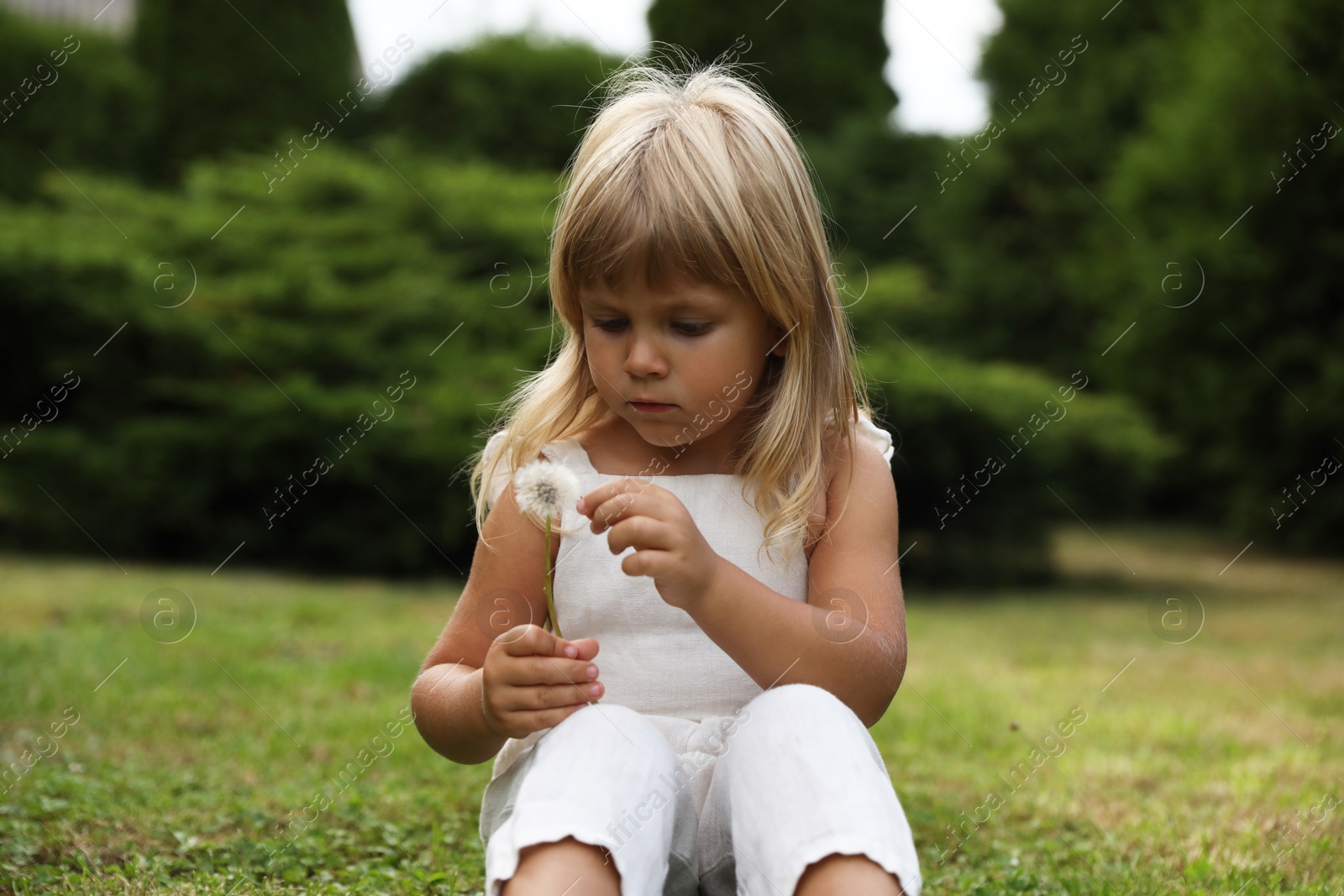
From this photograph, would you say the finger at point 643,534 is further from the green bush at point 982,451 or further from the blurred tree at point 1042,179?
the blurred tree at point 1042,179

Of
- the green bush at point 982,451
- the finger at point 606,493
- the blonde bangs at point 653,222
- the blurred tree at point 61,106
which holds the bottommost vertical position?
the finger at point 606,493

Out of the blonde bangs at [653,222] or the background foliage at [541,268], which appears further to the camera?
the background foliage at [541,268]

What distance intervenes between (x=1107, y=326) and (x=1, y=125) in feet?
33.7

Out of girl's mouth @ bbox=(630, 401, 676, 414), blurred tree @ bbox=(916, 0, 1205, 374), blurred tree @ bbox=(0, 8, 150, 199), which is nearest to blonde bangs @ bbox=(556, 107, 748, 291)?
girl's mouth @ bbox=(630, 401, 676, 414)

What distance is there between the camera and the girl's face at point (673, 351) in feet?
6.02

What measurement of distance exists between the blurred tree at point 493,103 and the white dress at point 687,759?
1026 centimetres

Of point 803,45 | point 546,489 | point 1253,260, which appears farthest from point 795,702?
point 803,45

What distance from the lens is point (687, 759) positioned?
186cm

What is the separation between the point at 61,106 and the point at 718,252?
11239mm

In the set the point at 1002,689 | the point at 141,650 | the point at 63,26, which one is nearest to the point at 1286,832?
the point at 1002,689

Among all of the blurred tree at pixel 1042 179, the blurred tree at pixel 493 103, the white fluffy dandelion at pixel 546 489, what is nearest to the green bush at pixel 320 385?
the blurred tree at pixel 493 103

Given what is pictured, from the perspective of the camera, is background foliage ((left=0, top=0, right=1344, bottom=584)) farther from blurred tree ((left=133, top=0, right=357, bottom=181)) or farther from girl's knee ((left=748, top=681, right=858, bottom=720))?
girl's knee ((left=748, top=681, right=858, bottom=720))

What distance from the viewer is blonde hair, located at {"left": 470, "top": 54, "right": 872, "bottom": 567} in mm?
1844

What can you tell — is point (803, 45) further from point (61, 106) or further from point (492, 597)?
point (492, 597)
